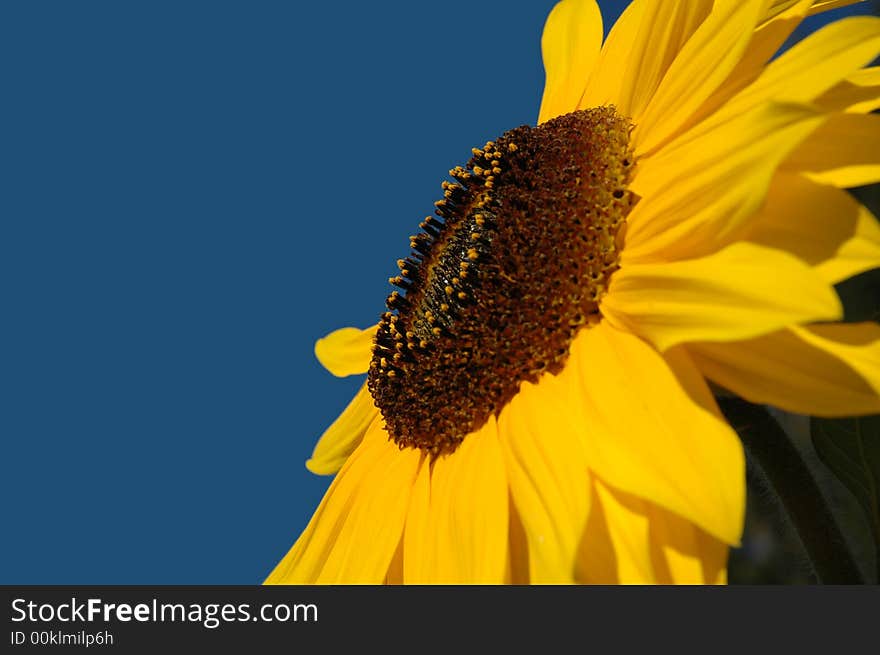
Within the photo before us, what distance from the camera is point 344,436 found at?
2.39 m

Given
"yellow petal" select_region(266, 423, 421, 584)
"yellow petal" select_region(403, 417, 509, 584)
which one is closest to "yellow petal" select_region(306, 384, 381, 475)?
"yellow petal" select_region(266, 423, 421, 584)

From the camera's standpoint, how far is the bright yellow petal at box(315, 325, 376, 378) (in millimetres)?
2502

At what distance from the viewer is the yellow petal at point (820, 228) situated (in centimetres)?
127

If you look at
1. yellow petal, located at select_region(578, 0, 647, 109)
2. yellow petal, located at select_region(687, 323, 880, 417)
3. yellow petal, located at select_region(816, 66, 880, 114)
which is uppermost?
yellow petal, located at select_region(578, 0, 647, 109)

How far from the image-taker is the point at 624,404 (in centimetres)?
133

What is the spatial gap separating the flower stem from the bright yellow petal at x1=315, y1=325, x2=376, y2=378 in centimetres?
114

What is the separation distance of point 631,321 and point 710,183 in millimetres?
216

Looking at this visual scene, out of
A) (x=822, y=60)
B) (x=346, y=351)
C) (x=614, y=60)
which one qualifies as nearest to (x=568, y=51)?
(x=614, y=60)

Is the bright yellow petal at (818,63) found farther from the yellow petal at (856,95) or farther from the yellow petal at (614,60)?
the yellow petal at (614,60)

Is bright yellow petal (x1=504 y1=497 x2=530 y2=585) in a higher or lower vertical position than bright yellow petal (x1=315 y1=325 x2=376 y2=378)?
lower

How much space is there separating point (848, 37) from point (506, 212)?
65 centimetres

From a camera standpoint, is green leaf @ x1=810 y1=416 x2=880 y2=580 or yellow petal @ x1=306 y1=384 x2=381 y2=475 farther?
yellow petal @ x1=306 y1=384 x2=381 y2=475

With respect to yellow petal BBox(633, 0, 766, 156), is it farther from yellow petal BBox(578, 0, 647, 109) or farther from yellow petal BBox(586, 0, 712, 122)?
yellow petal BBox(578, 0, 647, 109)

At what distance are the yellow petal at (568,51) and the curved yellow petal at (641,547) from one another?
1058 millimetres
